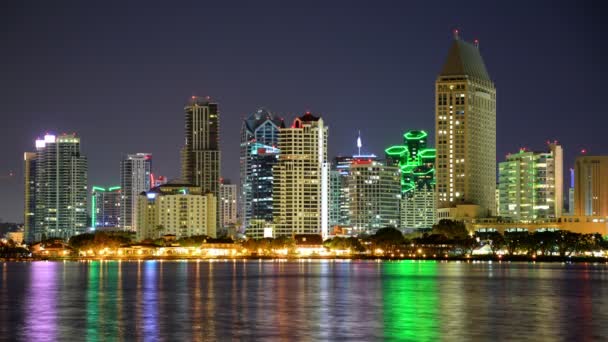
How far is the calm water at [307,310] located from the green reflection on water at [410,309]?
0.09 m

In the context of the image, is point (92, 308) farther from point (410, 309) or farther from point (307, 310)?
point (410, 309)

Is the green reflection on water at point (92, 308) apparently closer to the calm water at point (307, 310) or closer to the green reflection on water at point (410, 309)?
the calm water at point (307, 310)

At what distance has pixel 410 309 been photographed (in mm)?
91812

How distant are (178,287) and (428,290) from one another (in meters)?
31.7

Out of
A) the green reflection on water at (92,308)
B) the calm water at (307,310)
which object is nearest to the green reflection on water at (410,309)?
the calm water at (307,310)

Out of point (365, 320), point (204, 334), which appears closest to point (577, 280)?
point (365, 320)

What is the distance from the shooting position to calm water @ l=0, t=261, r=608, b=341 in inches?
2857

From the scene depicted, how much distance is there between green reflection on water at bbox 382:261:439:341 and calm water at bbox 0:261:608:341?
9 cm

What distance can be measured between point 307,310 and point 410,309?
908cm

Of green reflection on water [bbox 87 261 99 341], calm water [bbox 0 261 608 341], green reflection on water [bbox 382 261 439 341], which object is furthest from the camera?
green reflection on water [bbox 87 261 99 341]

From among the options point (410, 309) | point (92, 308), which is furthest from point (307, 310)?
point (92, 308)

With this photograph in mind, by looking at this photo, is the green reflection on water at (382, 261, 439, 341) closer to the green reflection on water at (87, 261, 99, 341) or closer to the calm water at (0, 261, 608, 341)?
the calm water at (0, 261, 608, 341)

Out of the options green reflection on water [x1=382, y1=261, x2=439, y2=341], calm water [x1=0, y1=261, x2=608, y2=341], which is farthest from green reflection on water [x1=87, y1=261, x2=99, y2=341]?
green reflection on water [x1=382, y1=261, x2=439, y2=341]

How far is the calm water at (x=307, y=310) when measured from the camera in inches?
2857
